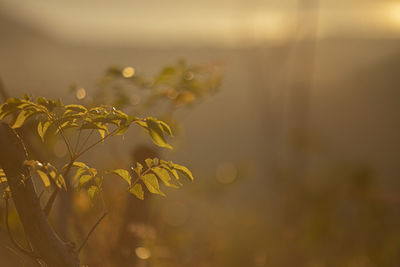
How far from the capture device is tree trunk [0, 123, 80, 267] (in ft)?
1.81

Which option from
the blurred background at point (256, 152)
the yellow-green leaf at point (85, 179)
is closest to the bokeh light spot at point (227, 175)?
the blurred background at point (256, 152)

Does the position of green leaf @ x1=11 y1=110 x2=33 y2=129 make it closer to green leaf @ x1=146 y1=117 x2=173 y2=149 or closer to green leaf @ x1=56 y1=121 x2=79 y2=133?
green leaf @ x1=56 y1=121 x2=79 y2=133

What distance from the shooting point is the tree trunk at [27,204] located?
0.55m

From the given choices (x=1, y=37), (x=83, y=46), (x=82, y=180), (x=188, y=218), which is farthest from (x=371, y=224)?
(x=83, y=46)

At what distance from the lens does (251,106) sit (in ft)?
29.0

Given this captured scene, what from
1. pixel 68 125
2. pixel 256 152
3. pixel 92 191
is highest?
pixel 68 125

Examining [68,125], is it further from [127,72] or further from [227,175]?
[227,175]

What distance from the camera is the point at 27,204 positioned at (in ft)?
1.82

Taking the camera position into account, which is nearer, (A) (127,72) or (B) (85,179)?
(B) (85,179)

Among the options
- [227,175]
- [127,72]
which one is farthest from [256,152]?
[127,72]

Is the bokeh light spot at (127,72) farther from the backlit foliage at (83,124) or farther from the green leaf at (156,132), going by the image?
the green leaf at (156,132)

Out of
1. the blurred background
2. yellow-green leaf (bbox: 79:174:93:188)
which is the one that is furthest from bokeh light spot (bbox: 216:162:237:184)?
yellow-green leaf (bbox: 79:174:93:188)

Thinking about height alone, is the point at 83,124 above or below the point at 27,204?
above

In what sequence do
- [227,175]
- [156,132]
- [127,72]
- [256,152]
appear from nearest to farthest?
[156,132], [127,72], [227,175], [256,152]
